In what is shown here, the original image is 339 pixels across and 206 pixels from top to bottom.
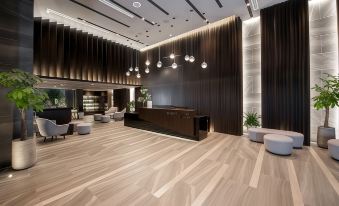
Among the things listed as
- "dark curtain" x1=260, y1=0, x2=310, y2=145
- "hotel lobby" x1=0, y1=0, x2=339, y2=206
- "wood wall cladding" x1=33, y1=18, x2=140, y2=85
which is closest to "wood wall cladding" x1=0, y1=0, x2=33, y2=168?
"hotel lobby" x1=0, y1=0, x2=339, y2=206

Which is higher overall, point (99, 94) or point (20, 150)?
point (99, 94)

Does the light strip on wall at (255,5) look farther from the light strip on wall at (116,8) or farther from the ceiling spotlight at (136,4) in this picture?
the light strip on wall at (116,8)

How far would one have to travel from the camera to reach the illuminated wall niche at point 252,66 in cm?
615

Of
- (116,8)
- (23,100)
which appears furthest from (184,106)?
(23,100)

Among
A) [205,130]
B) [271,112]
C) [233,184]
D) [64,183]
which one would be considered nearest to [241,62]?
[271,112]

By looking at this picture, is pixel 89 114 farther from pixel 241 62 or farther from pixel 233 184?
pixel 233 184

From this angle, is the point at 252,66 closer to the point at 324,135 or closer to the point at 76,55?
the point at 324,135

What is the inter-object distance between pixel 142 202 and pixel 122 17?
22.1 feet

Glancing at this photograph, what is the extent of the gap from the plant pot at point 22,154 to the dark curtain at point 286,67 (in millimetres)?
7117

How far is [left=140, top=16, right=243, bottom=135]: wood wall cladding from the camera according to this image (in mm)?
6281

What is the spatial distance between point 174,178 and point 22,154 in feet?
10.6

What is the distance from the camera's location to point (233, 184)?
8.54 ft

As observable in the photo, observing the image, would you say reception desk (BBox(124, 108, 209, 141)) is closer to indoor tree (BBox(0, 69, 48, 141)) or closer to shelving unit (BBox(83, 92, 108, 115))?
indoor tree (BBox(0, 69, 48, 141))

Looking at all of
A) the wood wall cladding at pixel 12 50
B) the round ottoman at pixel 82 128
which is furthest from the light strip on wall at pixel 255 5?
the round ottoman at pixel 82 128
